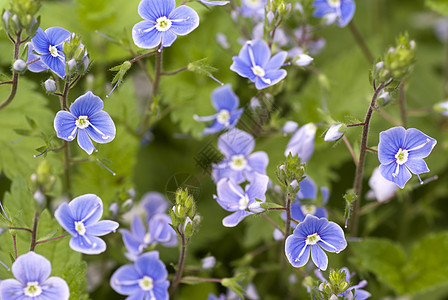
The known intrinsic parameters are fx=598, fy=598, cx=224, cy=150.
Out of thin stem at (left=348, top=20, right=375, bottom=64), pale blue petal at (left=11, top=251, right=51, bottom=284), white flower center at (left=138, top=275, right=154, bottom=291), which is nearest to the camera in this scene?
pale blue petal at (left=11, top=251, right=51, bottom=284)

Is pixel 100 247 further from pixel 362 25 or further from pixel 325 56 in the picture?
pixel 362 25

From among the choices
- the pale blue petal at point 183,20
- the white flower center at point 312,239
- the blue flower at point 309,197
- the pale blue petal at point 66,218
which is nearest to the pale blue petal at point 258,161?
the blue flower at point 309,197

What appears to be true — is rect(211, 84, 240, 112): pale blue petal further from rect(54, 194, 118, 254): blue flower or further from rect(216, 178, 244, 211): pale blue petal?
rect(54, 194, 118, 254): blue flower

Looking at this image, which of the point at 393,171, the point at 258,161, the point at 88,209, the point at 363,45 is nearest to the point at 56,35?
the point at 88,209

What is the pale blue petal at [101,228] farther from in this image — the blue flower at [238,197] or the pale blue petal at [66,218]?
the blue flower at [238,197]

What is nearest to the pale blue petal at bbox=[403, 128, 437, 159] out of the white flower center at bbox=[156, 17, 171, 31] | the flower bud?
the white flower center at bbox=[156, 17, 171, 31]

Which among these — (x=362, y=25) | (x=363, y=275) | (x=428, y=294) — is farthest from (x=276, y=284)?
(x=362, y=25)
